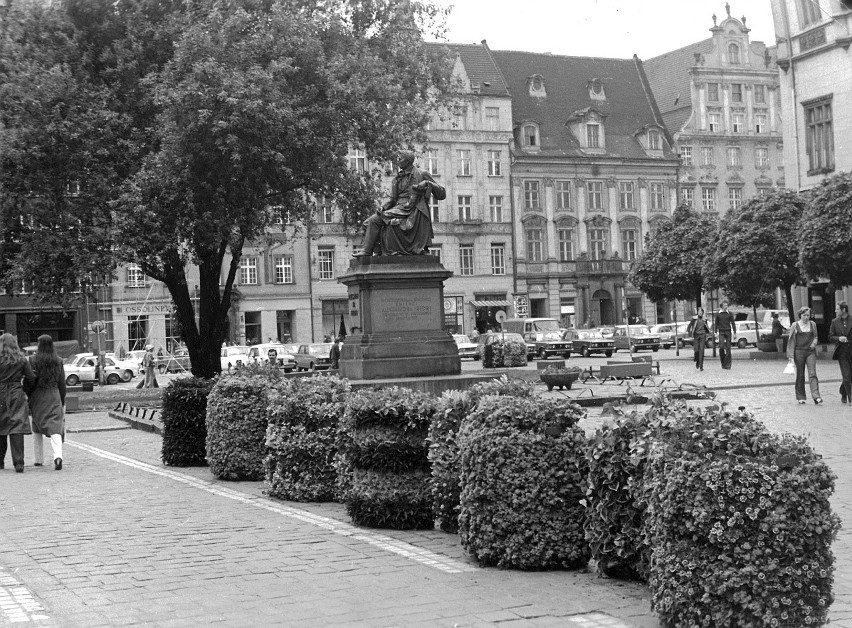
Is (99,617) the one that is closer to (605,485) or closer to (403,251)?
(605,485)

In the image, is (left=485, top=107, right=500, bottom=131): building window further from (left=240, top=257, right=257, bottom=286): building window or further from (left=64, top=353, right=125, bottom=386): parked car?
(left=64, top=353, right=125, bottom=386): parked car

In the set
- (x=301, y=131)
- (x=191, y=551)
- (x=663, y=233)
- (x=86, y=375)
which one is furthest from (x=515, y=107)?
(x=191, y=551)

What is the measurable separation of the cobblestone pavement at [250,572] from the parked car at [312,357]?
40.9 metres

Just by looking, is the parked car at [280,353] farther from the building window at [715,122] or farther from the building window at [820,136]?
the building window at [715,122]

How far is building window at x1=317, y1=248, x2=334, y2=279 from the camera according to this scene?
7281 cm

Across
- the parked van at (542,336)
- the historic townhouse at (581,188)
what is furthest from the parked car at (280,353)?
the historic townhouse at (581,188)

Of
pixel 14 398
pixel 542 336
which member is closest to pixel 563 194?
pixel 542 336

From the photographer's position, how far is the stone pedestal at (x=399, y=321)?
16.6 m

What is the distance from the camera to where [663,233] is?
53781mm

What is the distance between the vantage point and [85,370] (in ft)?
169

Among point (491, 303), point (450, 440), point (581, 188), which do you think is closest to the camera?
point (450, 440)

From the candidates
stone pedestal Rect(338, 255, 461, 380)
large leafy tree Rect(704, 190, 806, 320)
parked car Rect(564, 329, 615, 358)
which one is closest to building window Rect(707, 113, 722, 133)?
parked car Rect(564, 329, 615, 358)

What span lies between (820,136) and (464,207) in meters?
32.7

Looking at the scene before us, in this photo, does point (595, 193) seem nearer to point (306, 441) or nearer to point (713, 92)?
point (713, 92)
